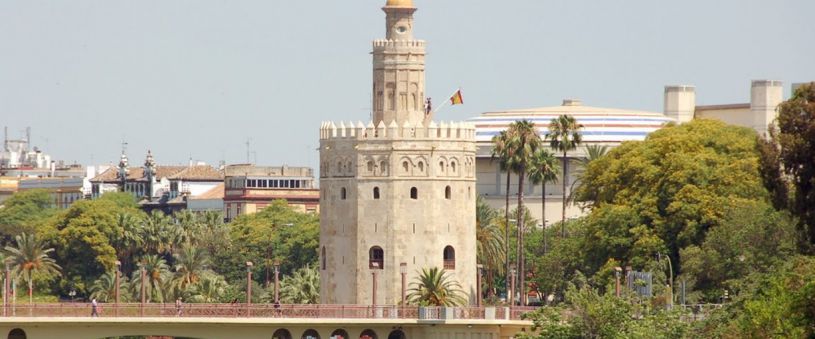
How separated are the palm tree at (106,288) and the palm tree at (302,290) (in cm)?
841

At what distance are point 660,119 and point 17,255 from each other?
3838 cm

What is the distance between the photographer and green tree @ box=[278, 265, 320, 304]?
430 ft

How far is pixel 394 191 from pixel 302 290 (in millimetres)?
13219

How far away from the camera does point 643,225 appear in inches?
4582

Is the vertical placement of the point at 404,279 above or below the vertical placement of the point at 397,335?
above

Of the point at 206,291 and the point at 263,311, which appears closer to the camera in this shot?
the point at 263,311

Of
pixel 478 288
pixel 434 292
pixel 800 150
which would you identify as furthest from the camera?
pixel 478 288

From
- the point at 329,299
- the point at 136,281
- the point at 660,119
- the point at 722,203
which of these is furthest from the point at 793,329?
the point at 660,119

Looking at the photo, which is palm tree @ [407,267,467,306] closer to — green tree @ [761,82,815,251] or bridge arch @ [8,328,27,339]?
bridge arch @ [8,328,27,339]

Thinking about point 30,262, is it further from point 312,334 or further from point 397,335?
point 397,335

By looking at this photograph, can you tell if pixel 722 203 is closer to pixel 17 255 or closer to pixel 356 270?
pixel 356 270

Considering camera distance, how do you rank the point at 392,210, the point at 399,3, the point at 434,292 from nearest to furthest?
the point at 434,292
the point at 392,210
the point at 399,3

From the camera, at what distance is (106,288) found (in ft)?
470

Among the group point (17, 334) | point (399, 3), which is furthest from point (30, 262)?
point (17, 334)
